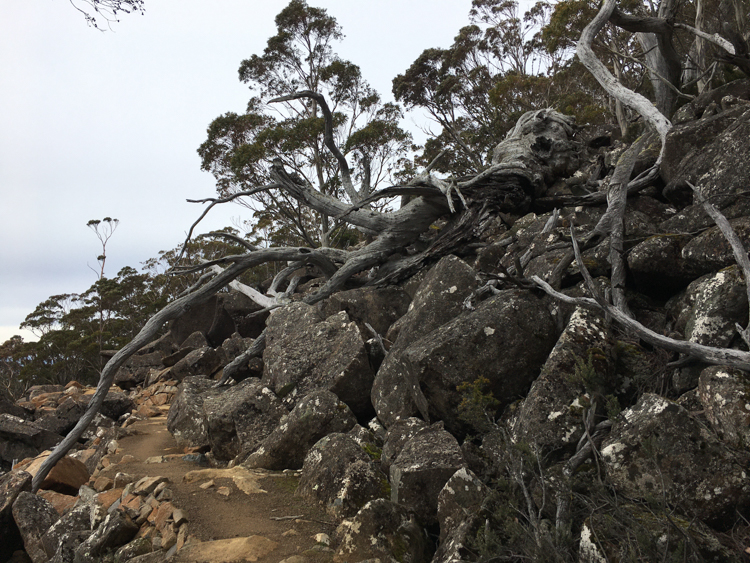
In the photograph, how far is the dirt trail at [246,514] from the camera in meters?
3.28

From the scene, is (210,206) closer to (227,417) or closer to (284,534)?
(227,417)

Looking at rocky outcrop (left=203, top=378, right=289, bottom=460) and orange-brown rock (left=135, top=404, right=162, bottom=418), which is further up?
orange-brown rock (left=135, top=404, right=162, bottom=418)

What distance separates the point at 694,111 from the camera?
7.68 metres

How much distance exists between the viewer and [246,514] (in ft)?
12.7

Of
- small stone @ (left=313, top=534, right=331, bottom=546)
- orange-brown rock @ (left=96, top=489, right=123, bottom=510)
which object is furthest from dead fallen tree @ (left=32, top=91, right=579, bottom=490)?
small stone @ (left=313, top=534, right=331, bottom=546)

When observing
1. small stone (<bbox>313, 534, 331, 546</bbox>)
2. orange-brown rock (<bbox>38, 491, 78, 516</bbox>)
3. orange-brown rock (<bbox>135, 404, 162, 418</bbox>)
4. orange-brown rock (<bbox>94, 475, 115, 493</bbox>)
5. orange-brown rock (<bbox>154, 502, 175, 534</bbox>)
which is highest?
orange-brown rock (<bbox>135, 404, 162, 418</bbox>)

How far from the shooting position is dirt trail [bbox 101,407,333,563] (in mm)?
3275

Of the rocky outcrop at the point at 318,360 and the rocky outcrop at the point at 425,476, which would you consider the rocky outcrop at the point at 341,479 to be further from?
the rocky outcrop at the point at 318,360

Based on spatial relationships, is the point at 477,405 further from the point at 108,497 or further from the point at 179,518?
the point at 108,497

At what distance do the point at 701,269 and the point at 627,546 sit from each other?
2.59m

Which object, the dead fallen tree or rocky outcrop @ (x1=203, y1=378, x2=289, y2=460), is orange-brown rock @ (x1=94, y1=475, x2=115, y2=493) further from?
the dead fallen tree

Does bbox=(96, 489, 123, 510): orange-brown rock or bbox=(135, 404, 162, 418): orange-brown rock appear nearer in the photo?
bbox=(96, 489, 123, 510): orange-brown rock

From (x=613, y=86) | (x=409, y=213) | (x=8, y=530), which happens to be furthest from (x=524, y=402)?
(x=8, y=530)

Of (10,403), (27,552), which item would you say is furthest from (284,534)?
(10,403)
